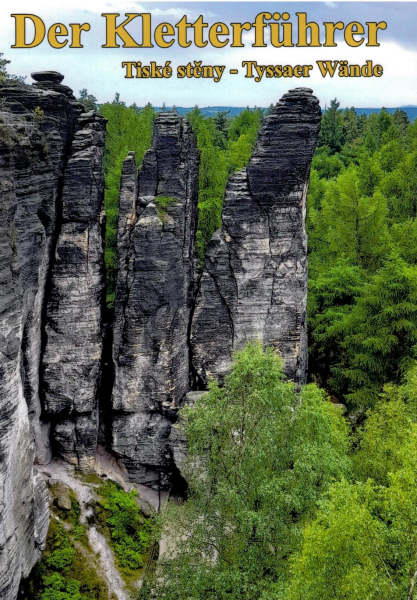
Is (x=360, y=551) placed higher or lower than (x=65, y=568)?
higher

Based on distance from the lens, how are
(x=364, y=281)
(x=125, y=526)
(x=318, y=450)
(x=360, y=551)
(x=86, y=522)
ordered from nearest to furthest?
(x=360, y=551) → (x=318, y=450) → (x=86, y=522) → (x=125, y=526) → (x=364, y=281)

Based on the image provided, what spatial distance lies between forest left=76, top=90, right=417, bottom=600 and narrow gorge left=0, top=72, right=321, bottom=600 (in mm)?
2691

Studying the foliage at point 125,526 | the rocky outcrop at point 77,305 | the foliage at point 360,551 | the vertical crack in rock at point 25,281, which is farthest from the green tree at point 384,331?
the vertical crack in rock at point 25,281

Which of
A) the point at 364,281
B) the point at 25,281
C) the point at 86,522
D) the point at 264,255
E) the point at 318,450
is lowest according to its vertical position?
the point at 86,522

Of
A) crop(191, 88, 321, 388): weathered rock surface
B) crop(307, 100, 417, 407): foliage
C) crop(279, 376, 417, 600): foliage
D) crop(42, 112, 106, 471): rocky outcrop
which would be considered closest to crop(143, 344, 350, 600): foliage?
crop(279, 376, 417, 600): foliage

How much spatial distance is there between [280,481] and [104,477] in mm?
10173

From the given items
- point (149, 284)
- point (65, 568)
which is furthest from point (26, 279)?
point (65, 568)

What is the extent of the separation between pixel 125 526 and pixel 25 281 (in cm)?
998

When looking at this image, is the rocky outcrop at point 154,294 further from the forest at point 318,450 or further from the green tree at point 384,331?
the green tree at point 384,331

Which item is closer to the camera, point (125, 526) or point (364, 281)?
point (125, 526)

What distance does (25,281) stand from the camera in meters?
20.0

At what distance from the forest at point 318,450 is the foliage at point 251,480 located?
4 centimetres

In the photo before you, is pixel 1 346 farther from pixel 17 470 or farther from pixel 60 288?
pixel 60 288

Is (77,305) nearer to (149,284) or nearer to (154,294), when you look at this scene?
(149,284)
